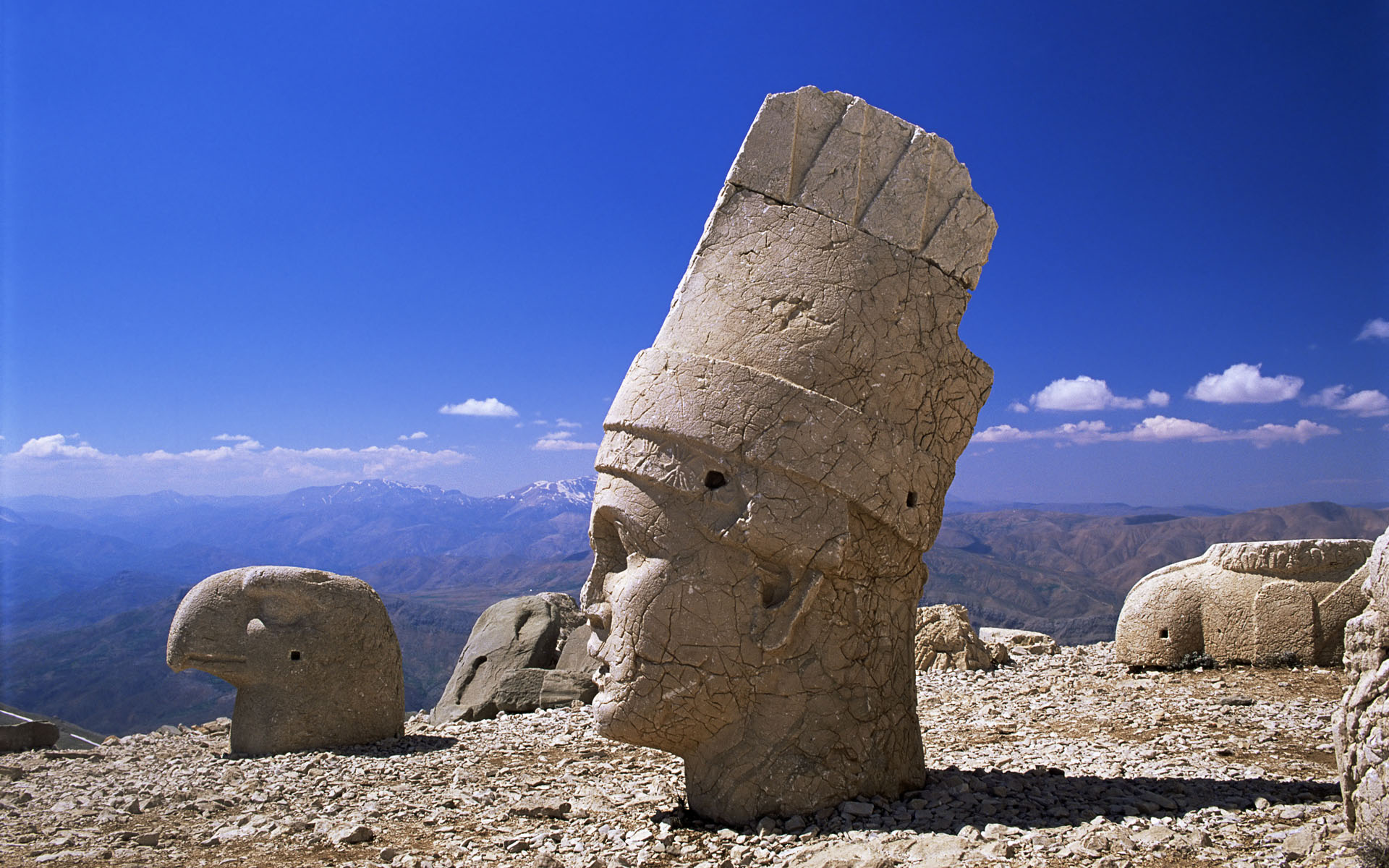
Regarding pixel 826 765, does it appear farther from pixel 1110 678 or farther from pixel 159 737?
pixel 159 737

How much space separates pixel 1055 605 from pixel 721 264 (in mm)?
23525

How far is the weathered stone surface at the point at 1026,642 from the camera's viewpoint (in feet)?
33.4

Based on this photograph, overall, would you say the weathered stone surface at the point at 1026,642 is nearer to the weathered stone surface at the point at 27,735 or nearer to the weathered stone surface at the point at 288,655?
the weathered stone surface at the point at 288,655

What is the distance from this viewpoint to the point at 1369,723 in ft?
8.73

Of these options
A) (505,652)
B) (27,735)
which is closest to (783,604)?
(505,652)

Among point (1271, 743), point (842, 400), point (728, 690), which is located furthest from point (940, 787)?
point (1271, 743)

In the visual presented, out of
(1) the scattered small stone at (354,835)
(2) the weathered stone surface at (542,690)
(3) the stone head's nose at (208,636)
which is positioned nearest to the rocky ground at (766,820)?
(1) the scattered small stone at (354,835)

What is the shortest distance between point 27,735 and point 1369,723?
9768mm

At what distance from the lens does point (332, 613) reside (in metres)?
7.27

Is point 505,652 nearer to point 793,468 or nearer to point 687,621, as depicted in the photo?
point 687,621

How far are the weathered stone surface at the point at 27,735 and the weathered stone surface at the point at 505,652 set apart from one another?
342cm

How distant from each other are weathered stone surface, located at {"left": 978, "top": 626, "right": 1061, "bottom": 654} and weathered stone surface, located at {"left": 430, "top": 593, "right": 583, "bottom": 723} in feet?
16.4

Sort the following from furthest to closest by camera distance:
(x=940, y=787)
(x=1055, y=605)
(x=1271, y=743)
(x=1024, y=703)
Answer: (x=1055, y=605), (x=1024, y=703), (x=1271, y=743), (x=940, y=787)

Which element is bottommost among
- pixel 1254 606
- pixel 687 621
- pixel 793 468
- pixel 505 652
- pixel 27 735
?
pixel 27 735
